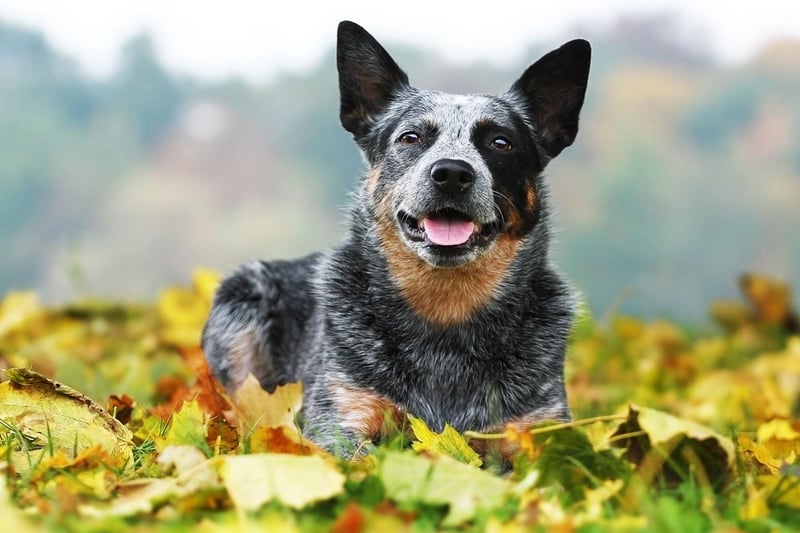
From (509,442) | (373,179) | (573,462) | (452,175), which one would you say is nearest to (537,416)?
(509,442)

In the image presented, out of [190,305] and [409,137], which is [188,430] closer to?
[409,137]

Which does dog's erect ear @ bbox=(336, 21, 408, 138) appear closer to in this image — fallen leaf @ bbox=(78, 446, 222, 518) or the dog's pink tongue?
the dog's pink tongue

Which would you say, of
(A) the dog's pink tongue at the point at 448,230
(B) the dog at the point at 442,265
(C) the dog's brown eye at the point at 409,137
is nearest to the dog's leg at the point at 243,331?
(B) the dog at the point at 442,265

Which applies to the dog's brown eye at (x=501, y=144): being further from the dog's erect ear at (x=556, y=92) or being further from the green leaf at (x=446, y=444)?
the green leaf at (x=446, y=444)

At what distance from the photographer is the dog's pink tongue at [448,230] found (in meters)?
3.89

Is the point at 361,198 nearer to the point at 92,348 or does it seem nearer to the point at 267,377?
the point at 267,377

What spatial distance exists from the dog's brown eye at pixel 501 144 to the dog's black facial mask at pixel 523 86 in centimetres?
32

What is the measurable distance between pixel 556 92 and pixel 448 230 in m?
0.90

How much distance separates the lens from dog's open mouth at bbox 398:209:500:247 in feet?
12.8

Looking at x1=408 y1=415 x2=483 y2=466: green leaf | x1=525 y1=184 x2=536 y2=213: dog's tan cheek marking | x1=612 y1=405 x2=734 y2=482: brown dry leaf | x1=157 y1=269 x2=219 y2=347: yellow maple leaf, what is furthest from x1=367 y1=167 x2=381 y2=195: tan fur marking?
x1=157 y1=269 x2=219 y2=347: yellow maple leaf

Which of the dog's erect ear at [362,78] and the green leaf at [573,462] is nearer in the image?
the green leaf at [573,462]

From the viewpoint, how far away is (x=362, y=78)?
14.8 ft

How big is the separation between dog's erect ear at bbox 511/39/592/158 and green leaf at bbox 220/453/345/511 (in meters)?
2.24

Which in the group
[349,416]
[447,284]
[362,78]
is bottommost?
[349,416]
